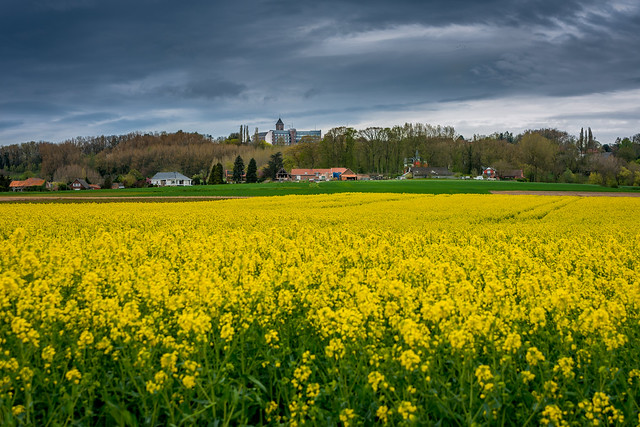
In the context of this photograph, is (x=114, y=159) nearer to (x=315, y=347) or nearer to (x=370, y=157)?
(x=370, y=157)

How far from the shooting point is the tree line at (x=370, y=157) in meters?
108

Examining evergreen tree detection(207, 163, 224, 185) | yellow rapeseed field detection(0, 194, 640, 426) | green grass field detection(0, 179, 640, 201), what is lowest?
yellow rapeseed field detection(0, 194, 640, 426)

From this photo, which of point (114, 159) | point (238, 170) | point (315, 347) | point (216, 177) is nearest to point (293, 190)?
point (216, 177)

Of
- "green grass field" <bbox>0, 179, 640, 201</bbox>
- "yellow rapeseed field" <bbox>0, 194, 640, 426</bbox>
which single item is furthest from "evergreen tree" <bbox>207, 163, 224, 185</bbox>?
"yellow rapeseed field" <bbox>0, 194, 640, 426</bbox>

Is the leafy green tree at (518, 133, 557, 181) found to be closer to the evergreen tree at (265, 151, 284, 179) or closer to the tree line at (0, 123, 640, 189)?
the tree line at (0, 123, 640, 189)

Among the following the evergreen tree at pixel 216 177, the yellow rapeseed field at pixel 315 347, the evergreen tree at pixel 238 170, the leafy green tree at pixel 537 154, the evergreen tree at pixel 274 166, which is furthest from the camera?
the evergreen tree at pixel 274 166

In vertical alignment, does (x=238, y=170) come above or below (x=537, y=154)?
below

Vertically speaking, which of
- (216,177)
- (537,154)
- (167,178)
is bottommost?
(216,177)

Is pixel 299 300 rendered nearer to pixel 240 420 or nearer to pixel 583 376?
pixel 240 420

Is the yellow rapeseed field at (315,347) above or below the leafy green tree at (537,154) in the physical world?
below

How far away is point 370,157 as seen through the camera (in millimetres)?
130750

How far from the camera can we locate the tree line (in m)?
108

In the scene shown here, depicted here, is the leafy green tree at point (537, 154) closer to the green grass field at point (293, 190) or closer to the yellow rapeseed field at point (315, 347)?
the green grass field at point (293, 190)

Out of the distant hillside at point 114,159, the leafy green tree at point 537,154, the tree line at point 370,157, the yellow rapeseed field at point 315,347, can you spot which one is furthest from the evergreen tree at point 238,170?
the yellow rapeseed field at point 315,347
